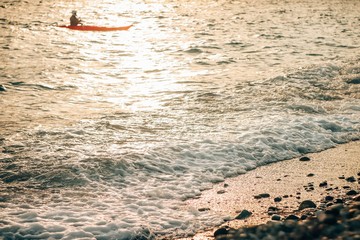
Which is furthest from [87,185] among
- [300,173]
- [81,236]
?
[300,173]

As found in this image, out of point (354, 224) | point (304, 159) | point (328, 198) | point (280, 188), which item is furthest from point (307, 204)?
point (304, 159)

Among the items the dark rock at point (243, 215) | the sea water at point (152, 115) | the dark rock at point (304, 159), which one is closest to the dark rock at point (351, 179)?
the dark rock at point (304, 159)

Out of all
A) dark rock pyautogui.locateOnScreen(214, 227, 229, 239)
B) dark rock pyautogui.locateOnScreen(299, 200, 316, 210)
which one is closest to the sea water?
dark rock pyautogui.locateOnScreen(214, 227, 229, 239)

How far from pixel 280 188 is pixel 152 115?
14.1 feet

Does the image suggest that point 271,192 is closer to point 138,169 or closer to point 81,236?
point 138,169

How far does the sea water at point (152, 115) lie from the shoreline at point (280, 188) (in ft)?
0.72

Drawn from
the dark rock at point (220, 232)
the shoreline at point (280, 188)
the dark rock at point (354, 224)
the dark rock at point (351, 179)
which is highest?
the dark rock at point (354, 224)

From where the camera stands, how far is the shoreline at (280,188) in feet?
20.7

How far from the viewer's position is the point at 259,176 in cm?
771

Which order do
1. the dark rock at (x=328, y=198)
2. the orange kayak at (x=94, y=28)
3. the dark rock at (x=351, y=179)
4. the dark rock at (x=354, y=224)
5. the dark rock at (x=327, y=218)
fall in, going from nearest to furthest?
1. the dark rock at (x=354, y=224)
2. the dark rock at (x=327, y=218)
3. the dark rock at (x=328, y=198)
4. the dark rock at (x=351, y=179)
5. the orange kayak at (x=94, y=28)

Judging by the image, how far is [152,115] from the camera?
35.8 feet

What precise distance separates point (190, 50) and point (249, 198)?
12.5m

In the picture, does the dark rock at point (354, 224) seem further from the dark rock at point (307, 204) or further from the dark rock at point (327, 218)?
the dark rock at point (307, 204)

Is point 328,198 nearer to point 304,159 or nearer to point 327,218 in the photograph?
point 327,218
